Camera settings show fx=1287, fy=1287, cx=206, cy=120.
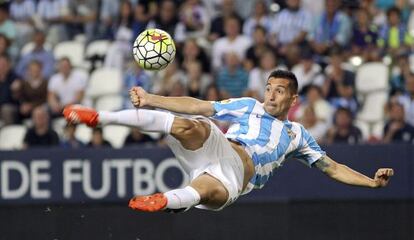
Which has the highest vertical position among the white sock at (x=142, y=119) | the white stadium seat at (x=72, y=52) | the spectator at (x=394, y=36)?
the spectator at (x=394, y=36)

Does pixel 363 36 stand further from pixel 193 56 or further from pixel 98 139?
pixel 98 139

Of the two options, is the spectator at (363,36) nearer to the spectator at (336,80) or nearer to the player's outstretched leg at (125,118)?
the spectator at (336,80)

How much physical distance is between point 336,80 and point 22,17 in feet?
17.6

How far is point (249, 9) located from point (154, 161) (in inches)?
189

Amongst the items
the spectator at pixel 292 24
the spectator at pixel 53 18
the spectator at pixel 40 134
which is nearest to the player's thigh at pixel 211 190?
the spectator at pixel 40 134

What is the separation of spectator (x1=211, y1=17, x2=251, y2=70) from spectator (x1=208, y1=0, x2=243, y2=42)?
214 mm

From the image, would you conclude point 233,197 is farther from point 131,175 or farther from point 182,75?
point 182,75

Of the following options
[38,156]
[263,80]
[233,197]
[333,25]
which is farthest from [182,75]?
[233,197]

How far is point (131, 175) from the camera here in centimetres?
1472

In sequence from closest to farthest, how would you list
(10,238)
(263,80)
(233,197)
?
(233,197), (10,238), (263,80)

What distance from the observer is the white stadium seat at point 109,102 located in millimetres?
17734

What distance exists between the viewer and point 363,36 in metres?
17.9

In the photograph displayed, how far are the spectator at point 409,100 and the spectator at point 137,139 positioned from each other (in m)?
3.27

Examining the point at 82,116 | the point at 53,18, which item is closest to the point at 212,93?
the point at 53,18
